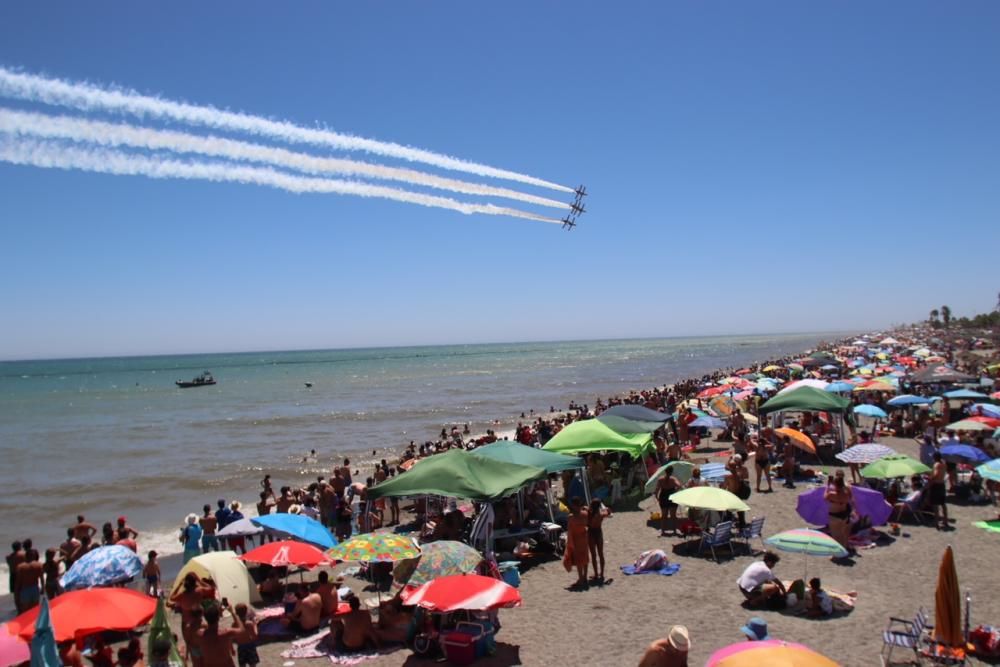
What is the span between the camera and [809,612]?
830 cm

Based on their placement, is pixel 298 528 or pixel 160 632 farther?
pixel 298 528

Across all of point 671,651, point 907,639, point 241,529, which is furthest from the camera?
point 241,529

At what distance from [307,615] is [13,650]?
3.25m

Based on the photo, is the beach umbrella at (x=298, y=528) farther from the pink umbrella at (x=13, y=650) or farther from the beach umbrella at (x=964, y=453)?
the beach umbrella at (x=964, y=453)

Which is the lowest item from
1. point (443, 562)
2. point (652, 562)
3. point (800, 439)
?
point (652, 562)

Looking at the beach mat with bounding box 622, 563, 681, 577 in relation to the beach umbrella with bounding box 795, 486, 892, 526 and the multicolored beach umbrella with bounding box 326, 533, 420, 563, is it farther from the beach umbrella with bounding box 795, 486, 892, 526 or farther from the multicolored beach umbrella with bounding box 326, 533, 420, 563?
the multicolored beach umbrella with bounding box 326, 533, 420, 563

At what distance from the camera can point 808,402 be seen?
1745cm

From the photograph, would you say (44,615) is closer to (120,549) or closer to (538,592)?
(120,549)

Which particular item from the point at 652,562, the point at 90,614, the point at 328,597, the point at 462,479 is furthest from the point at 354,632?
the point at 652,562

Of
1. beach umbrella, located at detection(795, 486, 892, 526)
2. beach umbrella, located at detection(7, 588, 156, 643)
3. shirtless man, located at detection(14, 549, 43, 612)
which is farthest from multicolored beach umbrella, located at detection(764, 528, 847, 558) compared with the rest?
shirtless man, located at detection(14, 549, 43, 612)

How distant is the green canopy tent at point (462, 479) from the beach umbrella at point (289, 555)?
226 centimetres

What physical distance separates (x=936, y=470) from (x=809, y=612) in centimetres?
550

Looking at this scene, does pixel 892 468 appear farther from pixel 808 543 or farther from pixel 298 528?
pixel 298 528

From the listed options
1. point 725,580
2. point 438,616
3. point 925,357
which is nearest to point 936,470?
point 725,580
